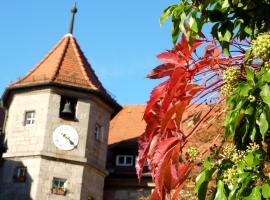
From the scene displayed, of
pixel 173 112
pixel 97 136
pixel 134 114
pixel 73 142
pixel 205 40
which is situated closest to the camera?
pixel 173 112

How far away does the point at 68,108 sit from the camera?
1912cm

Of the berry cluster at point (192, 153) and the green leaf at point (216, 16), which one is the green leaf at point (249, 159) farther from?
the green leaf at point (216, 16)

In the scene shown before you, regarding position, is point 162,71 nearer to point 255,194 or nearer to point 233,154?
point 233,154

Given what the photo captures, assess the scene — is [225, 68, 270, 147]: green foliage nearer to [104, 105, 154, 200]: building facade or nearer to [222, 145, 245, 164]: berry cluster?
[222, 145, 245, 164]: berry cluster

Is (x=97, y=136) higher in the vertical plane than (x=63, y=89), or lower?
lower

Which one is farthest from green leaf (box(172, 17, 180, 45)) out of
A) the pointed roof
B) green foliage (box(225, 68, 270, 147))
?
the pointed roof

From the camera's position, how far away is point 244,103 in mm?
3180

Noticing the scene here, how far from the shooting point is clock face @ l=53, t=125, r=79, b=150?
1873 cm

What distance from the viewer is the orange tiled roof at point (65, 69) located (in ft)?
65.1

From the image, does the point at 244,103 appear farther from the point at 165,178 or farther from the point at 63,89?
the point at 63,89

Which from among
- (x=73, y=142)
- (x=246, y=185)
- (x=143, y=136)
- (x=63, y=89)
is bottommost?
(x=246, y=185)

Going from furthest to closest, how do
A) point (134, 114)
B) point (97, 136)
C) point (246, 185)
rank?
point (134, 114) → point (97, 136) → point (246, 185)

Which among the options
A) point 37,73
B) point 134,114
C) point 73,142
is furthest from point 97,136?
point 134,114

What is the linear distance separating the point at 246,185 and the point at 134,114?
2168cm
